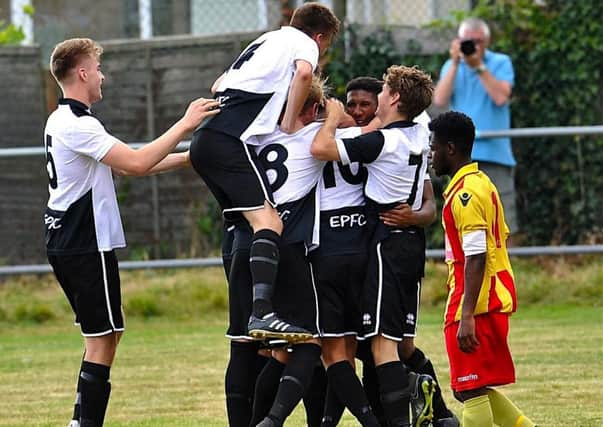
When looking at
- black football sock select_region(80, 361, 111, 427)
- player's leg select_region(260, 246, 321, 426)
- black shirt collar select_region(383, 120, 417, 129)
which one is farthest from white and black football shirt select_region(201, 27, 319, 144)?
black football sock select_region(80, 361, 111, 427)

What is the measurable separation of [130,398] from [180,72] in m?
5.32

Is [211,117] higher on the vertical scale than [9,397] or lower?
higher

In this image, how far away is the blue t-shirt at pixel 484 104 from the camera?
37.9ft

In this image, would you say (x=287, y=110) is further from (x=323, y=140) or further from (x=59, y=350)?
(x=59, y=350)

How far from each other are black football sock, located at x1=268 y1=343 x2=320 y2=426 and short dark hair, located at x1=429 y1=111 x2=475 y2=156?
3.75ft

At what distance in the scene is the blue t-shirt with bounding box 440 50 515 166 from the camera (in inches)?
454

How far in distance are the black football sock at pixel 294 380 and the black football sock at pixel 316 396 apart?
2.03ft

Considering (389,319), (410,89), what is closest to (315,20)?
(410,89)

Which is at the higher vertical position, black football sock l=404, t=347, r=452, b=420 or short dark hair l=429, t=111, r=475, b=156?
short dark hair l=429, t=111, r=475, b=156

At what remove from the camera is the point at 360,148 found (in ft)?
21.2

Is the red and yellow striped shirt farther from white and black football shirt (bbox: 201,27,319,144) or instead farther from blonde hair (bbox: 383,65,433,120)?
white and black football shirt (bbox: 201,27,319,144)

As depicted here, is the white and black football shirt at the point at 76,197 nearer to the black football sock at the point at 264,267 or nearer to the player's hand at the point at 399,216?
the black football sock at the point at 264,267

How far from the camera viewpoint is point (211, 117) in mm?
6496

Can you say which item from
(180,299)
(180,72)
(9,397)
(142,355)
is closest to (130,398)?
(9,397)
